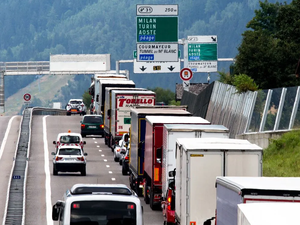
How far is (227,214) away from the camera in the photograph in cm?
1285

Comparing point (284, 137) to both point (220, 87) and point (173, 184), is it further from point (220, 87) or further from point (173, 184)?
point (220, 87)

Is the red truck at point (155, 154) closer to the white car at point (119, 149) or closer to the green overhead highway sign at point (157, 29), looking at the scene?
the white car at point (119, 149)

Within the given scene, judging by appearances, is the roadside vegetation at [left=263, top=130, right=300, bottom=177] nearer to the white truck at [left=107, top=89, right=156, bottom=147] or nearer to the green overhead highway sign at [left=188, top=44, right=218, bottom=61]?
the white truck at [left=107, top=89, right=156, bottom=147]

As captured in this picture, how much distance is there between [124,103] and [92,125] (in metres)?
12.5

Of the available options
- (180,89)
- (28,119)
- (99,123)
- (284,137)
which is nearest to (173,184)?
(284,137)

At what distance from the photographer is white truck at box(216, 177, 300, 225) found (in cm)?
1199

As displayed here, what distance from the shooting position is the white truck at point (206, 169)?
17.2 m

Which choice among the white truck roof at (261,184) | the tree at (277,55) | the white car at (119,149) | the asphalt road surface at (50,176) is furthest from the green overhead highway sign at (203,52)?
the white truck roof at (261,184)

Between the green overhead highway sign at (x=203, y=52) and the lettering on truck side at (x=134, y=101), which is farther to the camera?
the green overhead highway sign at (x=203, y=52)

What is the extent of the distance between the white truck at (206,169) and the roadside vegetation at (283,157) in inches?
Result: 360

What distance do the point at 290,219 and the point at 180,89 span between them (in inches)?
3687

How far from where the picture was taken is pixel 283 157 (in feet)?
99.3

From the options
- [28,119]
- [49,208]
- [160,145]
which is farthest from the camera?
[28,119]

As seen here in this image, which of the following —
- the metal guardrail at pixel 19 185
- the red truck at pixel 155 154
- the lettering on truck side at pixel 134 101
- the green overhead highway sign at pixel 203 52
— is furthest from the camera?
the green overhead highway sign at pixel 203 52
